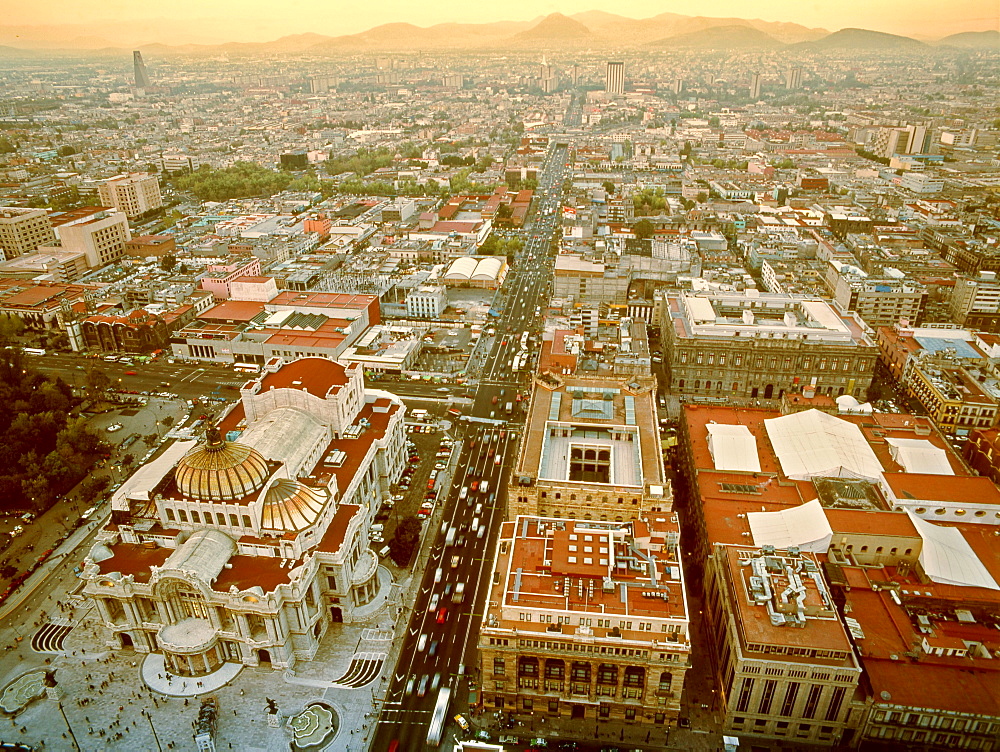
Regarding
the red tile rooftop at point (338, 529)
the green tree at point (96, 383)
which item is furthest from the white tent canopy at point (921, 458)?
the green tree at point (96, 383)

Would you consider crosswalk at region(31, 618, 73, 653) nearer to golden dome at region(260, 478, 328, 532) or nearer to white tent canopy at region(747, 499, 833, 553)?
golden dome at region(260, 478, 328, 532)

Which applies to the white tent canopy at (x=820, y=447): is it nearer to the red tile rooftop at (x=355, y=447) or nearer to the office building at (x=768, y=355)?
the office building at (x=768, y=355)

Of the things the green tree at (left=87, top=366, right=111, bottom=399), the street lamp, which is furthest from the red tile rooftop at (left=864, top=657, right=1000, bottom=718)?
the green tree at (left=87, top=366, right=111, bottom=399)

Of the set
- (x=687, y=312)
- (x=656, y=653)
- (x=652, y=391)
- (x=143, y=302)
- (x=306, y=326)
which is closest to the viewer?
(x=656, y=653)

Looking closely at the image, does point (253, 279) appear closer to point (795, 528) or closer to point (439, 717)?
point (439, 717)

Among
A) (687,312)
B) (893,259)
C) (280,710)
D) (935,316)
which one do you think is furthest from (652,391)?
(893,259)

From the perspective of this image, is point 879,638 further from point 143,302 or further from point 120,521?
point 143,302
